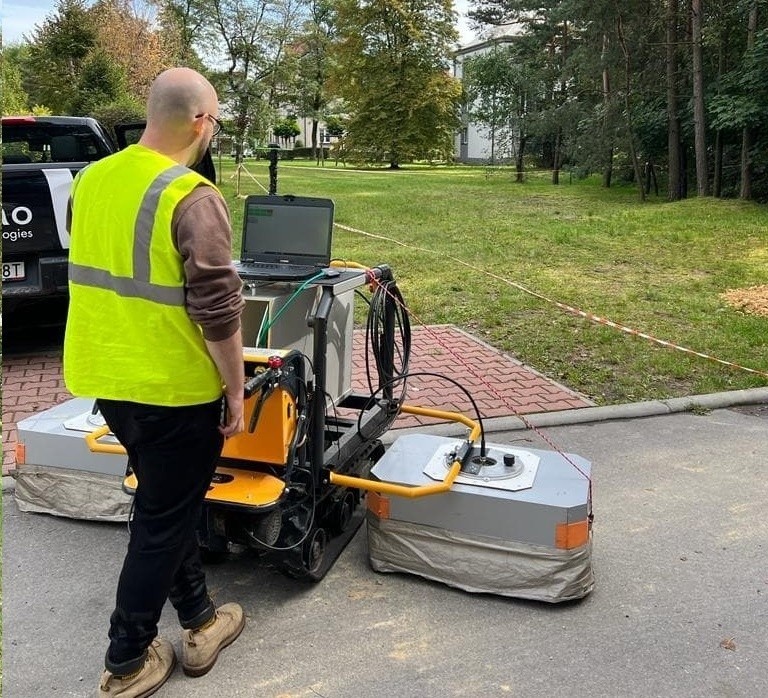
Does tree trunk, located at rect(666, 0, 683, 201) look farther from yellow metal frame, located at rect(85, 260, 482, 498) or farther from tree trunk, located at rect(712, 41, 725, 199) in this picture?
yellow metal frame, located at rect(85, 260, 482, 498)

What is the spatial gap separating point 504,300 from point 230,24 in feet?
75.7

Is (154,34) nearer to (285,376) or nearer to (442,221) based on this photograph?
(442,221)

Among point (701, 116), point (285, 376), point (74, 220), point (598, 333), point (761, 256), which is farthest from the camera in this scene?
point (701, 116)

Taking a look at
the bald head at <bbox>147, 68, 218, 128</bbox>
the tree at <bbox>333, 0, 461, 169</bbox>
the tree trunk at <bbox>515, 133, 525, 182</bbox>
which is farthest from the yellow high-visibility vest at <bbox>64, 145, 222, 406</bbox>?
the tree at <bbox>333, 0, 461, 169</bbox>

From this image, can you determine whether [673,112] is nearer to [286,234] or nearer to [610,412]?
[610,412]

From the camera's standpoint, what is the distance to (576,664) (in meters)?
2.81

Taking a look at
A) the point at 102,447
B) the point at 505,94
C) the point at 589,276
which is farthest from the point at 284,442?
the point at 505,94

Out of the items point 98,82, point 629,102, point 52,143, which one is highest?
point 629,102

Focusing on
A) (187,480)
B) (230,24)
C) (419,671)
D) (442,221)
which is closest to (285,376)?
(187,480)

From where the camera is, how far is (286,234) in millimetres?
3730

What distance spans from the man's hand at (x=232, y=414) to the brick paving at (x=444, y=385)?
2.66 metres

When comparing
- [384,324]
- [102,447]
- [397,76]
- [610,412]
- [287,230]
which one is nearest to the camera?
[102,447]

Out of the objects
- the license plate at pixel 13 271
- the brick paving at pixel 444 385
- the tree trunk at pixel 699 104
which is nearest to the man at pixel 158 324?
the brick paving at pixel 444 385

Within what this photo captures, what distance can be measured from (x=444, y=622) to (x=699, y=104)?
840 inches
